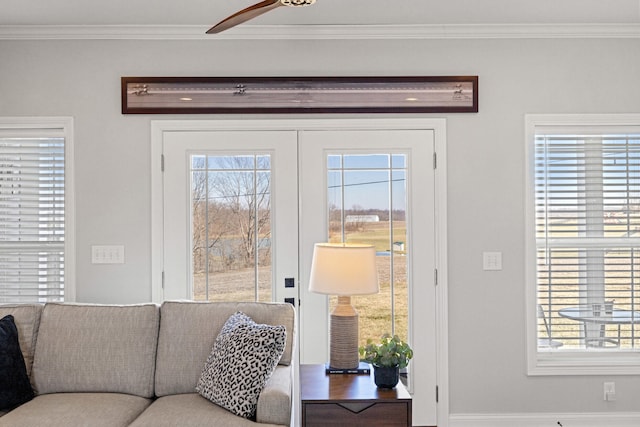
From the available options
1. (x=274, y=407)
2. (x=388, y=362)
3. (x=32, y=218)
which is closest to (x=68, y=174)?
(x=32, y=218)

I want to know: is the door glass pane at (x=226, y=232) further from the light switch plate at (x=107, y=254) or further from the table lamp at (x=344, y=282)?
the table lamp at (x=344, y=282)

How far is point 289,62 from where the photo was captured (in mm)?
3643

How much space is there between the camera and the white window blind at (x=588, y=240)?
3.71 m

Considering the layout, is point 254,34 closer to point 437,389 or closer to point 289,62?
point 289,62

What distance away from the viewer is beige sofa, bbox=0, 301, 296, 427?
275cm

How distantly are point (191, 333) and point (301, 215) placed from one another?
1.08m

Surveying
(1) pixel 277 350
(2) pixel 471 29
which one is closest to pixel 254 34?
(2) pixel 471 29

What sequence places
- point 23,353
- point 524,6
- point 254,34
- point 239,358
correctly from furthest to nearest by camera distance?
point 254,34
point 524,6
point 23,353
point 239,358

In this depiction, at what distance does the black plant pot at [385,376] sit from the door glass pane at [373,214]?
1.01 meters

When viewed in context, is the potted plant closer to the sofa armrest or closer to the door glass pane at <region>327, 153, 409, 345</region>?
the sofa armrest

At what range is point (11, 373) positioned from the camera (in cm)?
269

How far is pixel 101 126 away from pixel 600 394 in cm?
363

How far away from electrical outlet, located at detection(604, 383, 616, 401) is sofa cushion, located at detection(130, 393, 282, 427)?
2.32 metres

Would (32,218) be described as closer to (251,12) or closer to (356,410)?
(251,12)
